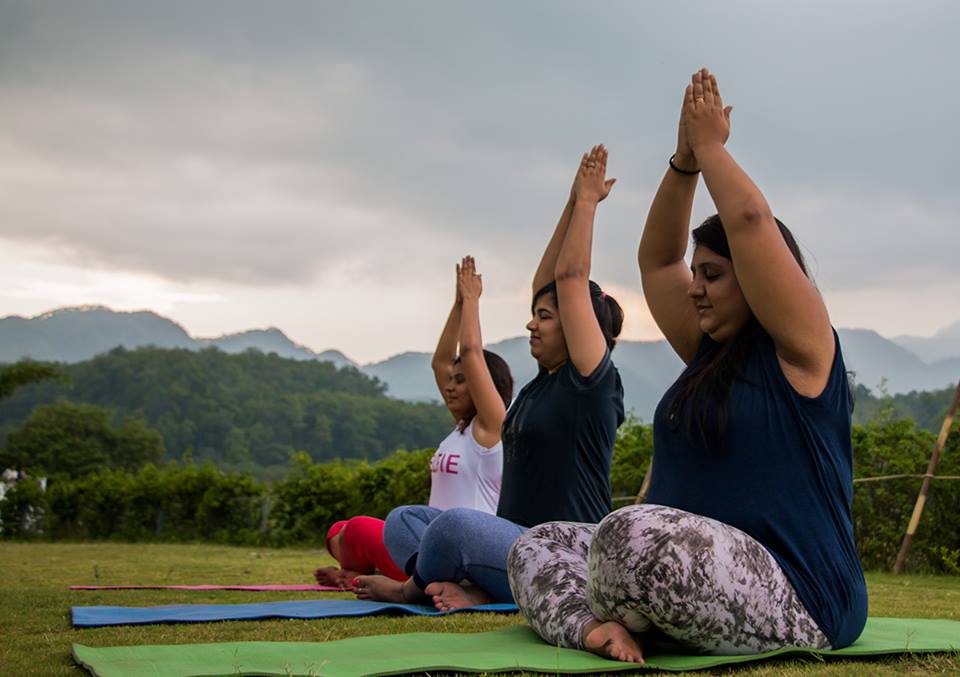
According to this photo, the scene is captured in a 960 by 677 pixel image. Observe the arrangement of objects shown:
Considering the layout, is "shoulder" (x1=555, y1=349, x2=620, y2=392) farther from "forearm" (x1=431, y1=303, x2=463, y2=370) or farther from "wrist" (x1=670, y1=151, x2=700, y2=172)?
"forearm" (x1=431, y1=303, x2=463, y2=370)

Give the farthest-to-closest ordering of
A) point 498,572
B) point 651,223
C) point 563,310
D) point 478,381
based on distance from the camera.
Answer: point 478,381, point 498,572, point 563,310, point 651,223

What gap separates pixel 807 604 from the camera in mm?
2949

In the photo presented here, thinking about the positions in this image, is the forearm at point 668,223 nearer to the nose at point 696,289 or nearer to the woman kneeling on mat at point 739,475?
the woman kneeling on mat at point 739,475

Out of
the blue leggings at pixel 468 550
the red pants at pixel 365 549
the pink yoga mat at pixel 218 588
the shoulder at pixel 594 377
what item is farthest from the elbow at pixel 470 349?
the pink yoga mat at pixel 218 588

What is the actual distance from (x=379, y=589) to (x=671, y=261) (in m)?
2.57

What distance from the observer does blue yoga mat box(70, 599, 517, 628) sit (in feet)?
14.4

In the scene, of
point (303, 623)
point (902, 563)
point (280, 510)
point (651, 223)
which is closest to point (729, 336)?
point (651, 223)

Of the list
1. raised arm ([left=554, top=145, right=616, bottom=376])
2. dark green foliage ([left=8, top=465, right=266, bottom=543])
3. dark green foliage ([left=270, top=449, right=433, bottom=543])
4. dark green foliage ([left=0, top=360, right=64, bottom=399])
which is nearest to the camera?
raised arm ([left=554, top=145, right=616, bottom=376])

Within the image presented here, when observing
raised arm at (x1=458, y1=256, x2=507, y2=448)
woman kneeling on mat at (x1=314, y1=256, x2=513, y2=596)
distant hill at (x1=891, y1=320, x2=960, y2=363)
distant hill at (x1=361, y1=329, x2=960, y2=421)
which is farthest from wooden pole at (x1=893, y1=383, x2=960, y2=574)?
distant hill at (x1=891, y1=320, x2=960, y2=363)

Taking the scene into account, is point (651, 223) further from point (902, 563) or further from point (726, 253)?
point (902, 563)

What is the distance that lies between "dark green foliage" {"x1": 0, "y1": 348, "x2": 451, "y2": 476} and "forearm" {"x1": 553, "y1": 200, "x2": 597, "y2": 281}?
36931 mm

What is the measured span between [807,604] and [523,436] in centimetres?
171

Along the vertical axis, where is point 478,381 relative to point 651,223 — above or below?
below

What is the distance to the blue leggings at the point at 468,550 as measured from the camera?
4.62 meters
